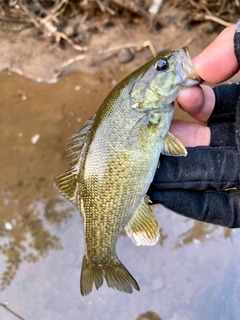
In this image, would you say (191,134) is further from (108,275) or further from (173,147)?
(108,275)

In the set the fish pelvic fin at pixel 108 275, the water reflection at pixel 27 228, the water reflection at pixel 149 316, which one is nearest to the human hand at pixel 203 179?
the fish pelvic fin at pixel 108 275

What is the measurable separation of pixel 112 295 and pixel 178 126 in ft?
4.12

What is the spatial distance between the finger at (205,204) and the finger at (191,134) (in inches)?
12.9

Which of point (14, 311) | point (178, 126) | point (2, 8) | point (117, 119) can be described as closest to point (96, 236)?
point (117, 119)

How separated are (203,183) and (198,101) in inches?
18.1

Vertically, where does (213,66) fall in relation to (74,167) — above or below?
above

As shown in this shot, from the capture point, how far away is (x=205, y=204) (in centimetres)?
219

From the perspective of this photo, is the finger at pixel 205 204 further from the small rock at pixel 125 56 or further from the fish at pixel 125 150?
the small rock at pixel 125 56

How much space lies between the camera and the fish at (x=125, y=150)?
1.98m

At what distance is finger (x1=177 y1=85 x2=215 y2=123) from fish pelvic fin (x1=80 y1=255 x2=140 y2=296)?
94 centimetres

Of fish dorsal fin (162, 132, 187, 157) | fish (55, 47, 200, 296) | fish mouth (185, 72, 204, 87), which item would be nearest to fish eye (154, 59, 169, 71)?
fish (55, 47, 200, 296)

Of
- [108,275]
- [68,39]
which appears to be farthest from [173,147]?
[68,39]

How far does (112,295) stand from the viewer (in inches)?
108

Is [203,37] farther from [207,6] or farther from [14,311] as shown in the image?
[14,311]
